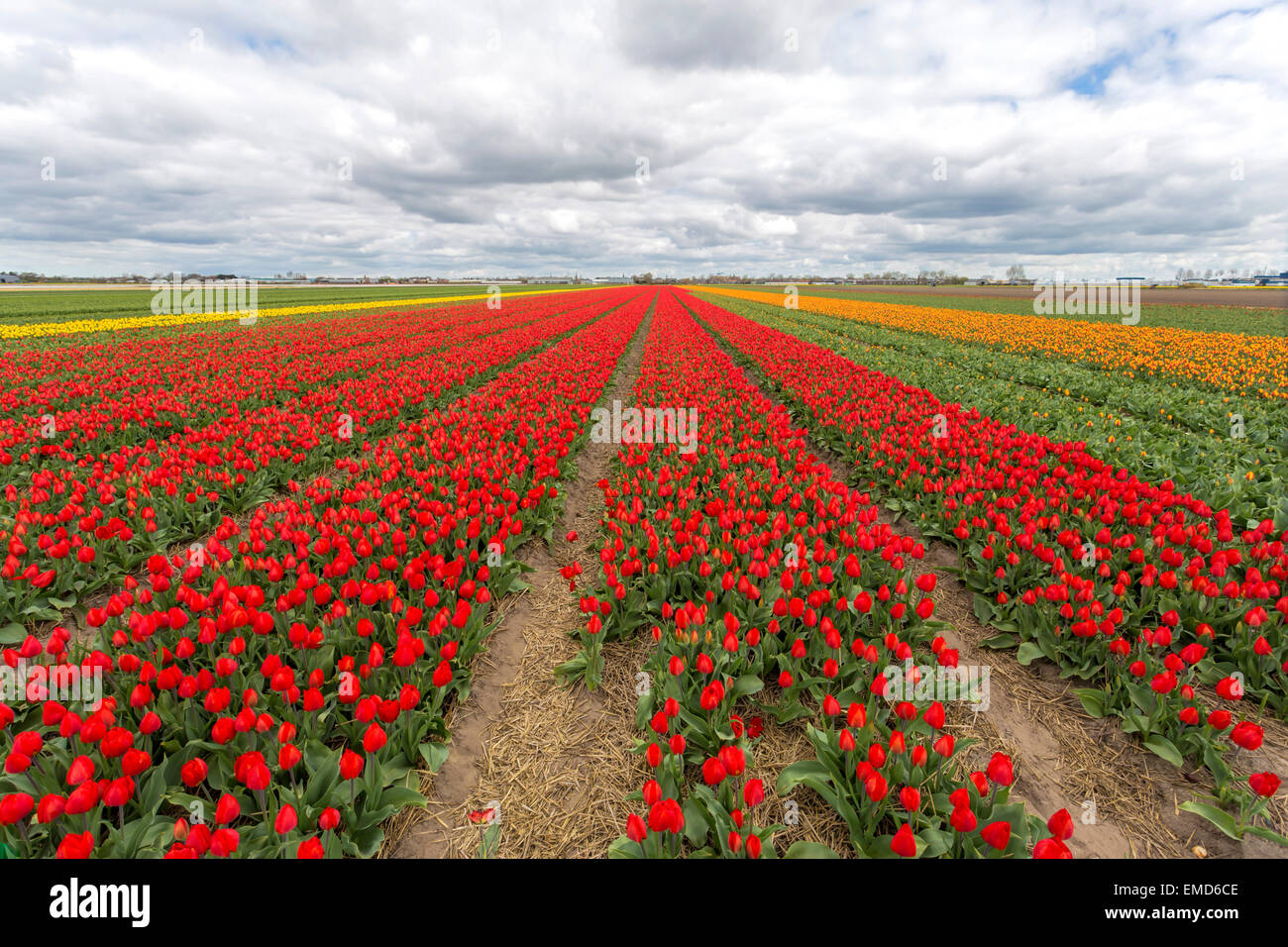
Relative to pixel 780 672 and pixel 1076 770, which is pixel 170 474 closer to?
pixel 780 672

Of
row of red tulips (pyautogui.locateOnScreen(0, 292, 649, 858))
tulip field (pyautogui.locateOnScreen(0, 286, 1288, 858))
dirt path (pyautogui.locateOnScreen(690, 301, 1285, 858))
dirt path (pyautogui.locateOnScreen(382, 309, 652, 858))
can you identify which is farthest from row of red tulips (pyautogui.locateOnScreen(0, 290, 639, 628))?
dirt path (pyautogui.locateOnScreen(690, 301, 1285, 858))

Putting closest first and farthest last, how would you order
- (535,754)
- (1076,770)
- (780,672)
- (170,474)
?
(1076,770), (535,754), (780,672), (170,474)

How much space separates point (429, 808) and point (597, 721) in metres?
1.20

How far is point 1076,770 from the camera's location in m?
3.36

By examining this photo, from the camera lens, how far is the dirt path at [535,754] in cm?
296

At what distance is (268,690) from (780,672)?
3579mm

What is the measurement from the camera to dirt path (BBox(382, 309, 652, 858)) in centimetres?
296

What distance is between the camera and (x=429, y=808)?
3.09 m

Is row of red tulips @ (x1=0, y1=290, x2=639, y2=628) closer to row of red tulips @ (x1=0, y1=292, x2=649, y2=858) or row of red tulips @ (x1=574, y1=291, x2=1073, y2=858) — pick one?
row of red tulips @ (x1=0, y1=292, x2=649, y2=858)

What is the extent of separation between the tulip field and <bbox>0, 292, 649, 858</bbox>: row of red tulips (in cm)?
3

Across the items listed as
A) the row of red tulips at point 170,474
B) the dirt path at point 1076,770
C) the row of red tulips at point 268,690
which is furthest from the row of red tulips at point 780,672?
the row of red tulips at point 170,474

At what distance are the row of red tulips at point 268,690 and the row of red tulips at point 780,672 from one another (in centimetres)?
130

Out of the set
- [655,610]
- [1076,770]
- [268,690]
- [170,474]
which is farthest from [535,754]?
[170,474]
